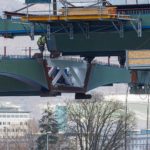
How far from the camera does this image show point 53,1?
39.0 metres

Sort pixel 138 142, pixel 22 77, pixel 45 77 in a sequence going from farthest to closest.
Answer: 1. pixel 138 142
2. pixel 45 77
3. pixel 22 77

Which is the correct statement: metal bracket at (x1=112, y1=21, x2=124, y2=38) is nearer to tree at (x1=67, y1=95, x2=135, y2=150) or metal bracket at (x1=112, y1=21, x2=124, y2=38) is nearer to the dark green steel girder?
the dark green steel girder

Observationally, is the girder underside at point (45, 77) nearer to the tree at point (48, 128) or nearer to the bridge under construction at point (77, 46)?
the bridge under construction at point (77, 46)

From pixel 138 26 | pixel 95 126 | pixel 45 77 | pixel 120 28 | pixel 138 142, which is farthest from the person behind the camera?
pixel 138 142

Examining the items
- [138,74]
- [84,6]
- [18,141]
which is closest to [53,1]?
[84,6]

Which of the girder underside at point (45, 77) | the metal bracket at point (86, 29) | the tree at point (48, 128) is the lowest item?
the tree at point (48, 128)

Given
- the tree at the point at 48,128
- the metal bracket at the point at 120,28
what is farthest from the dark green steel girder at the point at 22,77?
the tree at the point at 48,128

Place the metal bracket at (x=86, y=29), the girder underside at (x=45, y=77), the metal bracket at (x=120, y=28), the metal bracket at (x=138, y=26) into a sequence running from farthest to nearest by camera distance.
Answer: the metal bracket at (x=86, y=29) → the metal bracket at (x=120, y=28) → the metal bracket at (x=138, y=26) → the girder underside at (x=45, y=77)

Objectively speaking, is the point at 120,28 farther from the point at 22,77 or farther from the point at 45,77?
the point at 22,77

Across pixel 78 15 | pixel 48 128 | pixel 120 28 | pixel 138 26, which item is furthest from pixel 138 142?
pixel 78 15

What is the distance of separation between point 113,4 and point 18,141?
331ft

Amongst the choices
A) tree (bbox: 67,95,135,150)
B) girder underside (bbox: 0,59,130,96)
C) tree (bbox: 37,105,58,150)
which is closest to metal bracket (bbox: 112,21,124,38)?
girder underside (bbox: 0,59,130,96)

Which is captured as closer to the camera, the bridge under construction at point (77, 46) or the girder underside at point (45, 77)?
the girder underside at point (45, 77)

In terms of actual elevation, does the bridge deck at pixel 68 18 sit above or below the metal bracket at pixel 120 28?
above
